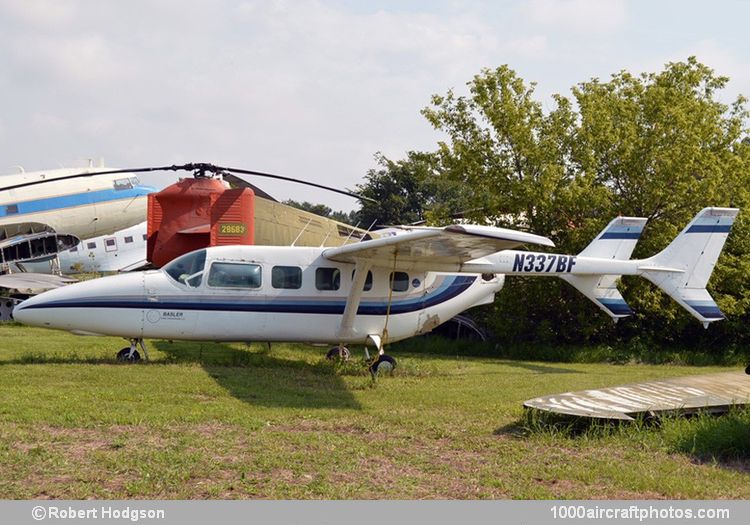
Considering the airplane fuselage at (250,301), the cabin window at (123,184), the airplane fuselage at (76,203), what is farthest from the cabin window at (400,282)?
the cabin window at (123,184)

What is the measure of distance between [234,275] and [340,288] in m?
1.90

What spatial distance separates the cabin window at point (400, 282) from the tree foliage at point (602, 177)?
6.53m

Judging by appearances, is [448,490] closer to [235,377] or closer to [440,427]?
[440,427]

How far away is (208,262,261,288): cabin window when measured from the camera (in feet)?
45.8

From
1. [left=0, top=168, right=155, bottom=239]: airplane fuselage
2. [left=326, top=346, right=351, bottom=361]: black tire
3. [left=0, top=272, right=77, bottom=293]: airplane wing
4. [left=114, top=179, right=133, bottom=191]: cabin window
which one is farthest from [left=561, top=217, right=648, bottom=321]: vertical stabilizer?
[left=114, top=179, right=133, bottom=191]: cabin window

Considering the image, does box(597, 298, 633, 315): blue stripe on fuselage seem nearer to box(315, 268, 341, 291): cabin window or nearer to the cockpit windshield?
box(315, 268, 341, 291): cabin window

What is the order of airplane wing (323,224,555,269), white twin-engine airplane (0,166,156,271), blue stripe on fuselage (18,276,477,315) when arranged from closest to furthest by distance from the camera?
airplane wing (323,224,555,269)
blue stripe on fuselage (18,276,477,315)
white twin-engine airplane (0,166,156,271)

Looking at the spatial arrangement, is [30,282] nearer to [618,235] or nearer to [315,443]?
[618,235]

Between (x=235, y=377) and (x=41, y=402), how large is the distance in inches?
133

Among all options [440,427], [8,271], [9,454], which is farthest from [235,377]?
[8,271]

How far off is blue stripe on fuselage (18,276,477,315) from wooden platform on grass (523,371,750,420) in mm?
5715

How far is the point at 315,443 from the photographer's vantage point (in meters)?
7.79

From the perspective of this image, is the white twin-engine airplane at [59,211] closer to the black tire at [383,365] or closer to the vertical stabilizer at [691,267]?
the black tire at [383,365]

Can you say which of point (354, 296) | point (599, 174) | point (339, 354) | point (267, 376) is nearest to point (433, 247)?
point (354, 296)
